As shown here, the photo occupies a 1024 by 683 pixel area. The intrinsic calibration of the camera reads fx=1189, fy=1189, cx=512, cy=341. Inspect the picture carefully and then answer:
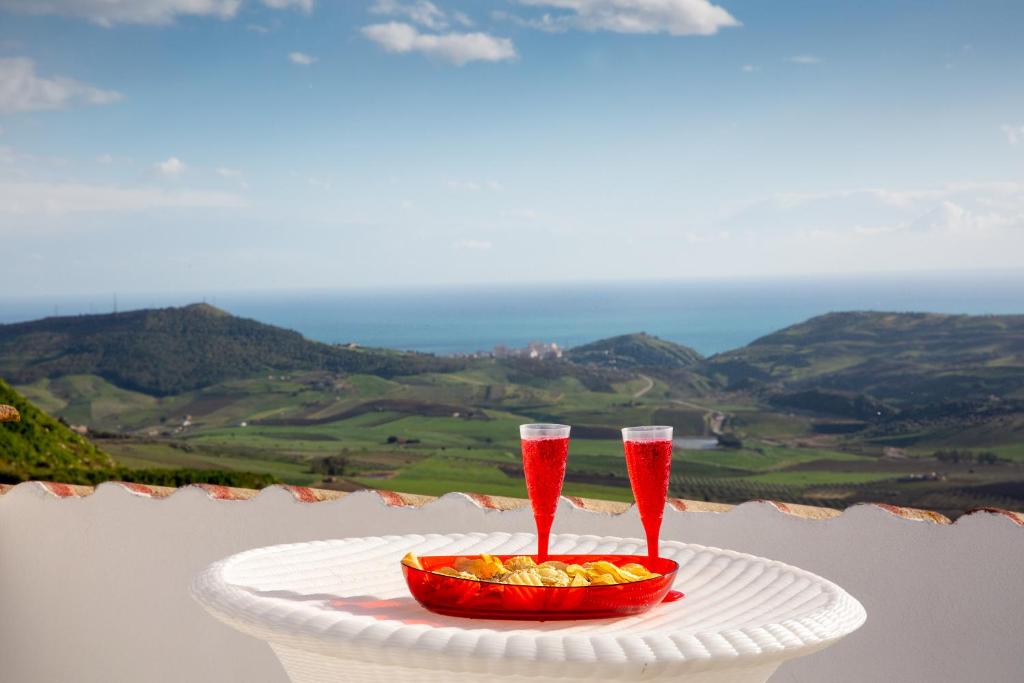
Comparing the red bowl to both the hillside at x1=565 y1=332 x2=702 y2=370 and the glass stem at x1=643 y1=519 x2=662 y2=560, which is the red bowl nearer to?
the glass stem at x1=643 y1=519 x2=662 y2=560

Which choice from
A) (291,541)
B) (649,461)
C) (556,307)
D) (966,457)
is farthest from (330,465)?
(649,461)

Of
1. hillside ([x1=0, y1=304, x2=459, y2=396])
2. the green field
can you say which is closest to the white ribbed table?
the green field

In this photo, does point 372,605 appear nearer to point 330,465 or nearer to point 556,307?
point 330,465

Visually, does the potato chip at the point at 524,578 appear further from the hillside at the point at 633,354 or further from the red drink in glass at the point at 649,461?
the hillside at the point at 633,354

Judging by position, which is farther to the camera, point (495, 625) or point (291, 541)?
point (291, 541)

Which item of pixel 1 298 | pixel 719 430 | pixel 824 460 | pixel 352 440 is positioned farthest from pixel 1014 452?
pixel 1 298
